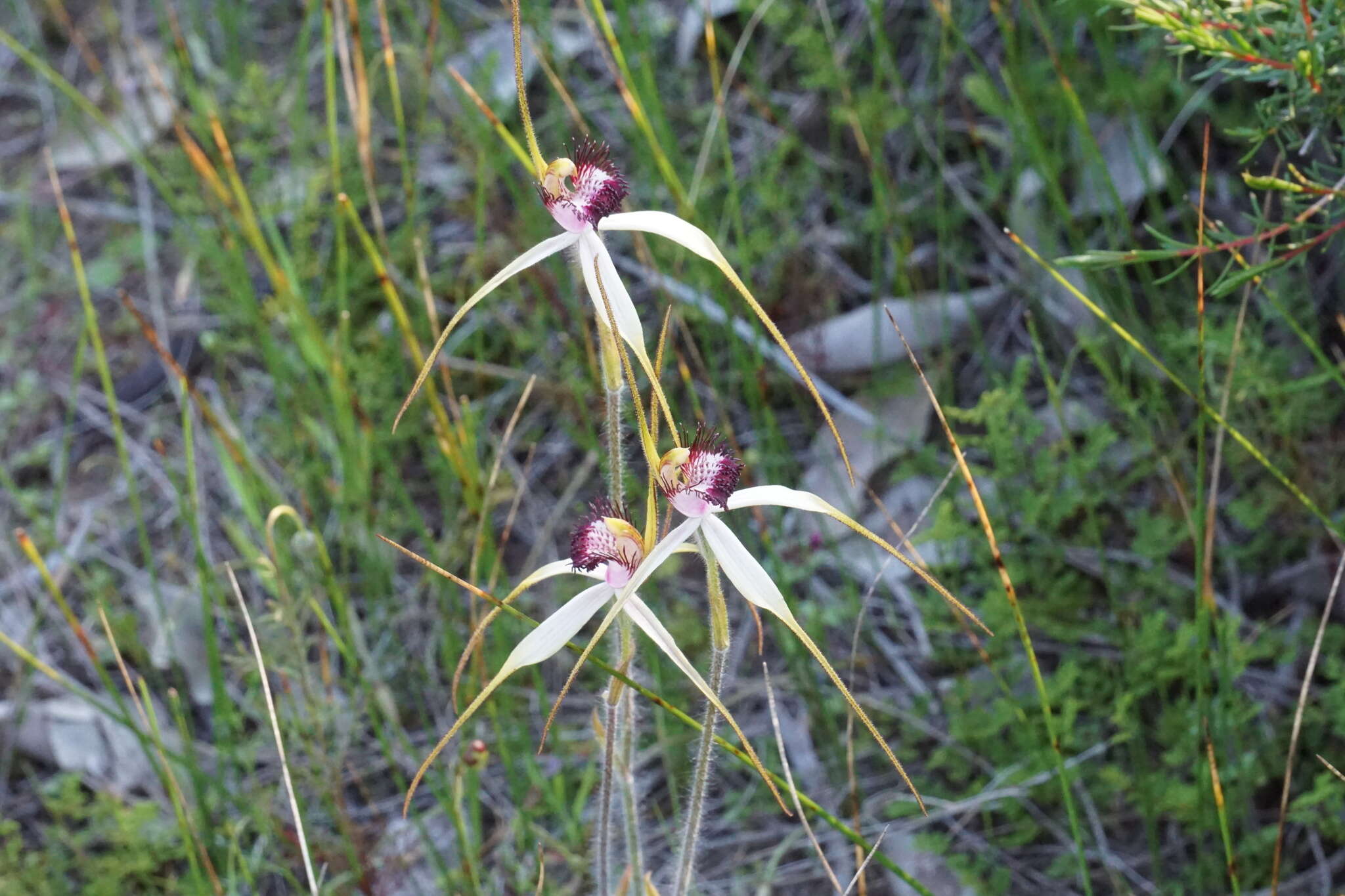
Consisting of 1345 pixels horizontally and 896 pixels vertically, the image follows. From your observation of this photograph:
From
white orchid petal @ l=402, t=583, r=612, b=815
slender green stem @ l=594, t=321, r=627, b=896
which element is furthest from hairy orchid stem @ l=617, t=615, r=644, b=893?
white orchid petal @ l=402, t=583, r=612, b=815

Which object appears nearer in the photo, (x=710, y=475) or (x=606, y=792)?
(x=710, y=475)

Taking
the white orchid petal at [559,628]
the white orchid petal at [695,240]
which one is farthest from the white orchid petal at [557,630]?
the white orchid petal at [695,240]

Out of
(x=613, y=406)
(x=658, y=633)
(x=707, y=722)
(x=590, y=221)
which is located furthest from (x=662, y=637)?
(x=590, y=221)

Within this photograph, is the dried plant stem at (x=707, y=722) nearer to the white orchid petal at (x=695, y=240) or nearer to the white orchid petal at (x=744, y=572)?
the white orchid petal at (x=744, y=572)

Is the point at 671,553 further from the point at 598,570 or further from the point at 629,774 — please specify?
the point at 629,774

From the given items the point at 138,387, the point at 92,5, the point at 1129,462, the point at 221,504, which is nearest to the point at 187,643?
the point at 221,504

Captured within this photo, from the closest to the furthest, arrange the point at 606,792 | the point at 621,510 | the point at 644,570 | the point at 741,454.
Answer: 1. the point at 644,570
2. the point at 621,510
3. the point at 606,792
4. the point at 741,454

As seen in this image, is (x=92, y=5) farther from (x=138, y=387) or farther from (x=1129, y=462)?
(x=1129, y=462)
